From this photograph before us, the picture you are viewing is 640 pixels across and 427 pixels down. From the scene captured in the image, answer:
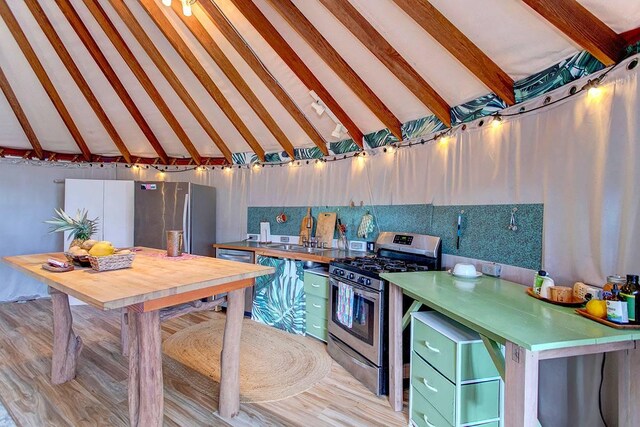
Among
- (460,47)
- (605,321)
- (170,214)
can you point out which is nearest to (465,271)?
(605,321)

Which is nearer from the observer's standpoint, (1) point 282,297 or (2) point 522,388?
(2) point 522,388

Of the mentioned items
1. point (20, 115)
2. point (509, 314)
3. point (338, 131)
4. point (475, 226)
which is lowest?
point (509, 314)

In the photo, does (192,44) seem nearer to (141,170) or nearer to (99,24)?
(99,24)

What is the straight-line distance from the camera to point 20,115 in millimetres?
4359

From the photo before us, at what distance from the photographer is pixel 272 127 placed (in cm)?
425

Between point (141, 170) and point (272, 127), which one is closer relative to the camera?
point (272, 127)

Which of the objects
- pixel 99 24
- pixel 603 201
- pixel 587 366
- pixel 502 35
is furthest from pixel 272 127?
pixel 587 366

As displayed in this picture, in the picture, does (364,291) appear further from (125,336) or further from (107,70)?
(107,70)

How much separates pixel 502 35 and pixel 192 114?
12.9 feet

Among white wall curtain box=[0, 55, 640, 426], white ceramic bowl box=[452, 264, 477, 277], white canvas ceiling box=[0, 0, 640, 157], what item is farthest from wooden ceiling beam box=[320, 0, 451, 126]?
white ceramic bowl box=[452, 264, 477, 277]

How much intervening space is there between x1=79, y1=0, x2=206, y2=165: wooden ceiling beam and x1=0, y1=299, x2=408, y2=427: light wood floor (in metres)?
3.03

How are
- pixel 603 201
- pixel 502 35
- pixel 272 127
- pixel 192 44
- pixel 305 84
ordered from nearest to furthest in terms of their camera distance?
1. pixel 603 201
2. pixel 502 35
3. pixel 305 84
4. pixel 192 44
5. pixel 272 127

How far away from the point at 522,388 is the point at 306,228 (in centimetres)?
342

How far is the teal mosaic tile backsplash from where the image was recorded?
7.29 feet
